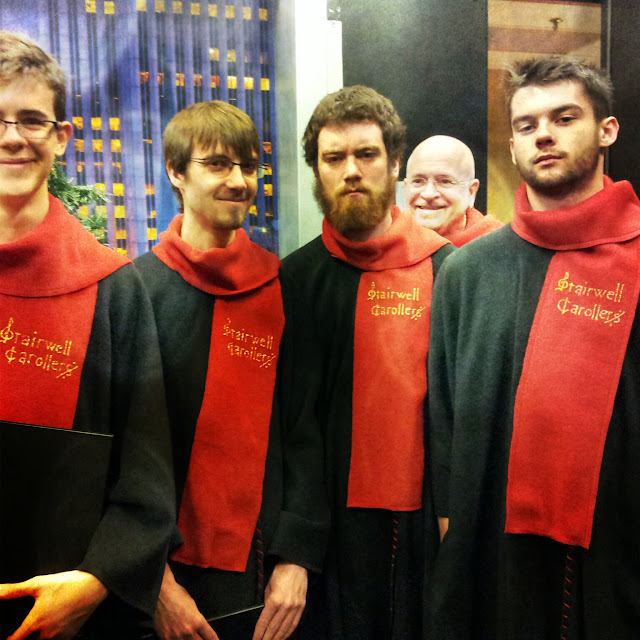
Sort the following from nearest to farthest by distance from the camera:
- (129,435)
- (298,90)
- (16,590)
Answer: (16,590) < (129,435) < (298,90)

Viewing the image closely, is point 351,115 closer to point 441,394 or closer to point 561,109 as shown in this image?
point 561,109

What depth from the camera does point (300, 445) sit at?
2021mm

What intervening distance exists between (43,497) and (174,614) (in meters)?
0.48

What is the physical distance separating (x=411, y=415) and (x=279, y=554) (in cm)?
54

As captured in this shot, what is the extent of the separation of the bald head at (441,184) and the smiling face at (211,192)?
0.53 m

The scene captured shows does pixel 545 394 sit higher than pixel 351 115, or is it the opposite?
pixel 351 115

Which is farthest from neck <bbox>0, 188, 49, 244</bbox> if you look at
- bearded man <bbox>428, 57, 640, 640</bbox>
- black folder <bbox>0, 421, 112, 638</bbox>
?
bearded man <bbox>428, 57, 640, 640</bbox>

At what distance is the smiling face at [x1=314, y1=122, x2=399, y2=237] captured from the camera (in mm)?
2055

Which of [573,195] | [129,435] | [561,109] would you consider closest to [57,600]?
[129,435]

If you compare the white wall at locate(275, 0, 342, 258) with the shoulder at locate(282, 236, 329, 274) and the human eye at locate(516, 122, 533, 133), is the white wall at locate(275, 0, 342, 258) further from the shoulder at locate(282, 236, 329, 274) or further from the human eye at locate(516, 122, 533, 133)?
the human eye at locate(516, 122, 533, 133)

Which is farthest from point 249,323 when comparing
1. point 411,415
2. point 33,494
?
point 33,494

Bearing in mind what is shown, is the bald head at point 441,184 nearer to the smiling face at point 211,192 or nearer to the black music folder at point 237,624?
the smiling face at point 211,192

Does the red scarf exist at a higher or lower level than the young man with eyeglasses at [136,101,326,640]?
higher

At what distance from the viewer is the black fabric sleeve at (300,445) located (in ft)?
6.54
